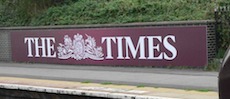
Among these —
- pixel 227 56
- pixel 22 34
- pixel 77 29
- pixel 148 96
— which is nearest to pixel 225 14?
pixel 77 29

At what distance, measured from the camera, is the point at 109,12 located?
14672 mm

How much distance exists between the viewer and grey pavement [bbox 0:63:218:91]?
930cm

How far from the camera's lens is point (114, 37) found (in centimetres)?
1347

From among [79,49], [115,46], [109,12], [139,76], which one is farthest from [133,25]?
[139,76]

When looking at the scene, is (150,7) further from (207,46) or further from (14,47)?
(14,47)

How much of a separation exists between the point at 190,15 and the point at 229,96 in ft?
29.8

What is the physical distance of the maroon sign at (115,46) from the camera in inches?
476

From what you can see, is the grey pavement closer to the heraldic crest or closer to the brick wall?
the heraldic crest

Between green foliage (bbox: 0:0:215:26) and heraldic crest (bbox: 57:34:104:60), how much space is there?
0.80 metres

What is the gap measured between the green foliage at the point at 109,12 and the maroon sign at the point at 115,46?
62 centimetres

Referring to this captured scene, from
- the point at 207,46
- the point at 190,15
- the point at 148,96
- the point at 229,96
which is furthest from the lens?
the point at 190,15

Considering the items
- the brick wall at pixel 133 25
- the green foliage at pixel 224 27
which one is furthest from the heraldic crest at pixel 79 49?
the green foliage at pixel 224 27

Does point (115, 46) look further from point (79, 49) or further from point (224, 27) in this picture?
point (224, 27)

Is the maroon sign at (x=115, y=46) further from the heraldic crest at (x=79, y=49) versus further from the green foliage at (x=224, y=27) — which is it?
the green foliage at (x=224, y=27)
